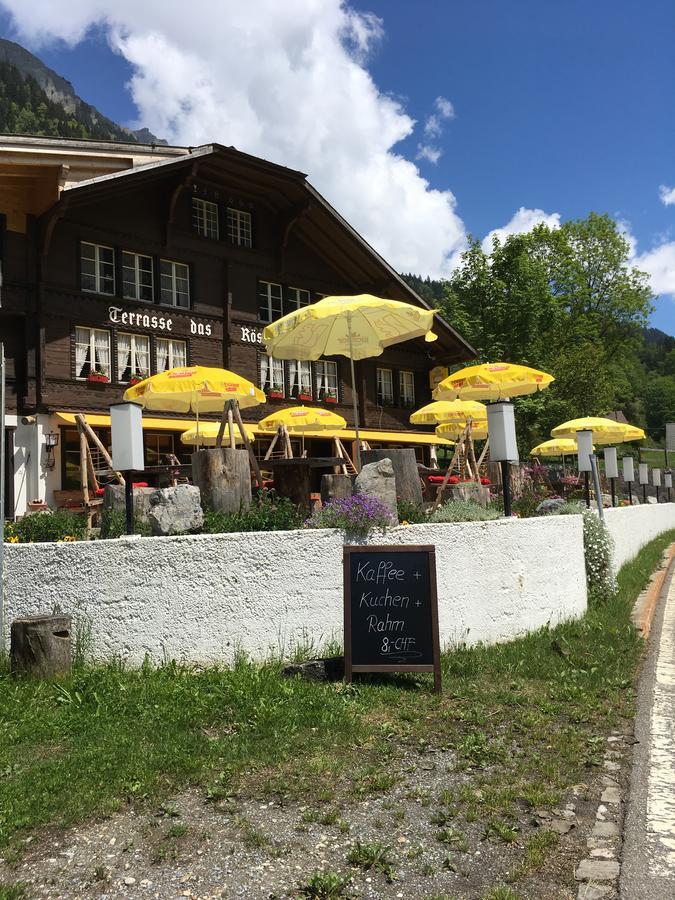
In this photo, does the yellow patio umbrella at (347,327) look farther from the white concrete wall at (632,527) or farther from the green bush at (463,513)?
the white concrete wall at (632,527)

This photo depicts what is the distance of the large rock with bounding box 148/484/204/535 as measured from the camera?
711 cm

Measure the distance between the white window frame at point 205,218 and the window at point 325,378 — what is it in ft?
18.2

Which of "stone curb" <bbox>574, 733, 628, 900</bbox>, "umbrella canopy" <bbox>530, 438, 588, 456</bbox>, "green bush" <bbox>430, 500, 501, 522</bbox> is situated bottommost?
"stone curb" <bbox>574, 733, 628, 900</bbox>

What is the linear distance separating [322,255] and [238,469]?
751 inches

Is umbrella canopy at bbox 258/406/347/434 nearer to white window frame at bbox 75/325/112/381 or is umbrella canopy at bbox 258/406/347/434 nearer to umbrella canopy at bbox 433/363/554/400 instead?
umbrella canopy at bbox 433/363/554/400

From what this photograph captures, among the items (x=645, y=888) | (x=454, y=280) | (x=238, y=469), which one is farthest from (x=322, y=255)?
(x=645, y=888)

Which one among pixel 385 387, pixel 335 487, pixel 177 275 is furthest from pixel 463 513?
pixel 385 387

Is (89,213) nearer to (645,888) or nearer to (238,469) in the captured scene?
(238,469)

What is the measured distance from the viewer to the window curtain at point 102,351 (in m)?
19.8

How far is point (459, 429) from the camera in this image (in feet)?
63.1

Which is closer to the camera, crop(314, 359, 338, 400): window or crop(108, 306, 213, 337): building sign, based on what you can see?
crop(108, 306, 213, 337): building sign

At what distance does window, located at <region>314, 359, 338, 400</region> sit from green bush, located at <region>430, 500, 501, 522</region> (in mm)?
16208

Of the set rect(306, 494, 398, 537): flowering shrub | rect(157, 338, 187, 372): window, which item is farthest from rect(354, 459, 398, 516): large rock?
rect(157, 338, 187, 372): window

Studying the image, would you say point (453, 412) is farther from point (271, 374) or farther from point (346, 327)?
point (271, 374)
